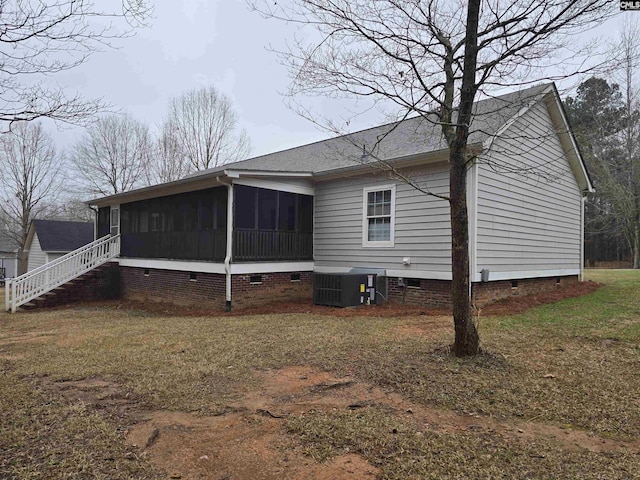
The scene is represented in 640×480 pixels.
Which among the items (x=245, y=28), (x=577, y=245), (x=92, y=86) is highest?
(x=245, y=28)

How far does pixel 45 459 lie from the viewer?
3.08 m

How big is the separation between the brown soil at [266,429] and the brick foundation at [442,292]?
5.72 metres

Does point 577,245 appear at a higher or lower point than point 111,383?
higher

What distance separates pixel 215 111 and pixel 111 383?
90.3 feet

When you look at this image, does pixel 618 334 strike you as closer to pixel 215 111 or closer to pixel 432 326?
pixel 432 326

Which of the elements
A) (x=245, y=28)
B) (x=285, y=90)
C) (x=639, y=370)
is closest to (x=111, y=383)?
(x=285, y=90)

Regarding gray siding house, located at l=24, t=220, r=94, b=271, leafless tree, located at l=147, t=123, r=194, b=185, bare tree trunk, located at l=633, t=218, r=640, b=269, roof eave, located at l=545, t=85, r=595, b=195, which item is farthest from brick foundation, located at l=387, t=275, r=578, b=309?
gray siding house, located at l=24, t=220, r=94, b=271

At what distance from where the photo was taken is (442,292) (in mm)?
10078

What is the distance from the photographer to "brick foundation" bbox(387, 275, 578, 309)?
10.0 metres

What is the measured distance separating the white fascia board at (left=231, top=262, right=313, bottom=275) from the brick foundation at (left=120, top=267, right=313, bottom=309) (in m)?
0.13

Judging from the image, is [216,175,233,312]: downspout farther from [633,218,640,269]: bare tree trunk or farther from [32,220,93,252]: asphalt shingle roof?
[633,218,640,269]: bare tree trunk

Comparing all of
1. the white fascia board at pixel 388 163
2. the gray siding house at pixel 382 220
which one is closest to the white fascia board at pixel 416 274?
the gray siding house at pixel 382 220

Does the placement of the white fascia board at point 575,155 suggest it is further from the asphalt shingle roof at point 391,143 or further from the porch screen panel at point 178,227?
the porch screen panel at point 178,227

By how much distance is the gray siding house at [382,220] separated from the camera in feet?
33.4
